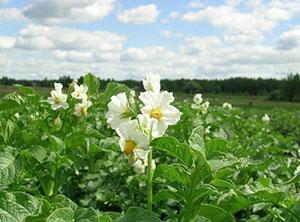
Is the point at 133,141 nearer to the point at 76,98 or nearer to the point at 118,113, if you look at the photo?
the point at 118,113

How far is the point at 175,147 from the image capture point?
1.62 meters

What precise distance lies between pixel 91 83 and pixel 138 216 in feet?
5.82

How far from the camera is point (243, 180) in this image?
3.28 m

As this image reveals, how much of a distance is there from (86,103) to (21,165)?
42.2 inches

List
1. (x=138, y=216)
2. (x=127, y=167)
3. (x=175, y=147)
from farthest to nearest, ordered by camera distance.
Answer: (x=127, y=167)
(x=175, y=147)
(x=138, y=216)

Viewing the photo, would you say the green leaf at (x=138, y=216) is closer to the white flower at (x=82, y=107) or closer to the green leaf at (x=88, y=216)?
the green leaf at (x=88, y=216)

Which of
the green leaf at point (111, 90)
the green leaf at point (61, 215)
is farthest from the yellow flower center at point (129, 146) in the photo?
the green leaf at point (111, 90)

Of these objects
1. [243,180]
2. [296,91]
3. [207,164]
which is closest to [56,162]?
[243,180]

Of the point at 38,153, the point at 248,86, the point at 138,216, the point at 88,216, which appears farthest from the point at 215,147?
the point at 248,86

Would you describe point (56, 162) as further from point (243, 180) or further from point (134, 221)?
point (134, 221)

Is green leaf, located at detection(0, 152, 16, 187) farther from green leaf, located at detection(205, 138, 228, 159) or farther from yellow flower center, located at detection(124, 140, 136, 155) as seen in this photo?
green leaf, located at detection(205, 138, 228, 159)

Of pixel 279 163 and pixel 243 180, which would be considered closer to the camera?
pixel 243 180

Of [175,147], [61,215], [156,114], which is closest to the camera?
[61,215]

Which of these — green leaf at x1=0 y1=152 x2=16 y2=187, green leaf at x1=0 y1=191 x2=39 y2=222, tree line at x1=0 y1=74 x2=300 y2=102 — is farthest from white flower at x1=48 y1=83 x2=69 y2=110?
tree line at x1=0 y1=74 x2=300 y2=102
